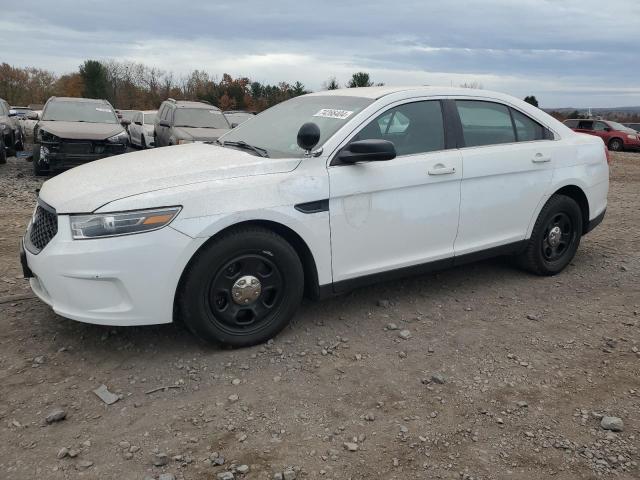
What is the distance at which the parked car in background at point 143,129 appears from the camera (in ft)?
55.6

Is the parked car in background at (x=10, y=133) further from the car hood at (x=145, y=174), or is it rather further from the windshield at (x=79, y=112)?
the car hood at (x=145, y=174)

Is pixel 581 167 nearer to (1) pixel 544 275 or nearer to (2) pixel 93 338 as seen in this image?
(1) pixel 544 275

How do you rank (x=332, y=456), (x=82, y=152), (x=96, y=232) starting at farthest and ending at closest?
1. (x=82, y=152)
2. (x=96, y=232)
3. (x=332, y=456)

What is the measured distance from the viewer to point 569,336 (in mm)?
3842

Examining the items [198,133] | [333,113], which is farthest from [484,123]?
[198,133]

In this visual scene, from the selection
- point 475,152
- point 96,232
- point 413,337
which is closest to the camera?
point 96,232

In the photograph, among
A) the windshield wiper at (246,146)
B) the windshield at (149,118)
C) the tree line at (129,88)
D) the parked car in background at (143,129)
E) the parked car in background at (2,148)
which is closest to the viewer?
the windshield wiper at (246,146)

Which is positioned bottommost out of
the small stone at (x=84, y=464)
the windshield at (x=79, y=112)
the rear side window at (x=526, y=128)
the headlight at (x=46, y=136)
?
the small stone at (x=84, y=464)

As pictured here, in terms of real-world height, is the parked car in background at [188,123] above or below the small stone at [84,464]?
above

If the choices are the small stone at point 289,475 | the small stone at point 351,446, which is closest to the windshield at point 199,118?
the small stone at point 351,446

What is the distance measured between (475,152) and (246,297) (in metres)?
2.14

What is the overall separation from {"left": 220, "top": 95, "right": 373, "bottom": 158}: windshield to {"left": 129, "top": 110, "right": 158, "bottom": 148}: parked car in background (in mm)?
12788

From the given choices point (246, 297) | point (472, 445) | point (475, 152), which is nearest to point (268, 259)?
point (246, 297)

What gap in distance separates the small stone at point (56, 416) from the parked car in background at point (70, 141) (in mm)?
8107
